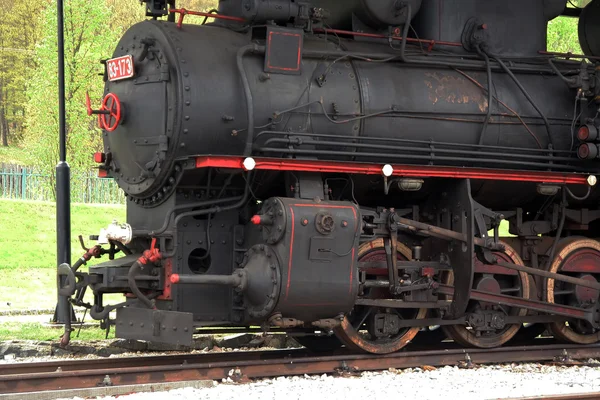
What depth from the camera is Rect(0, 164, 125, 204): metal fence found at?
27.5 m

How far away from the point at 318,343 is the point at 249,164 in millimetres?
3190

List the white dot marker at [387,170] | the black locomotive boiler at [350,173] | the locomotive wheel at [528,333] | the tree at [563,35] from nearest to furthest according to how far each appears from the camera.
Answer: the black locomotive boiler at [350,173] < the white dot marker at [387,170] < the locomotive wheel at [528,333] < the tree at [563,35]

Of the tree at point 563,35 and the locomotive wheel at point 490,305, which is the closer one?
the locomotive wheel at point 490,305

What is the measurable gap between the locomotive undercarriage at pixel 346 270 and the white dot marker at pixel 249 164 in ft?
1.46

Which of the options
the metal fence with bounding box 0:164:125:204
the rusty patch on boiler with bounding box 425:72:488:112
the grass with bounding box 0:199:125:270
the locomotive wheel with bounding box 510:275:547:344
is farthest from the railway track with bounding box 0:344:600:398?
the metal fence with bounding box 0:164:125:204

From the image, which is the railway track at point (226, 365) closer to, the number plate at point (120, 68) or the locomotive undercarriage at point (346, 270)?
the locomotive undercarriage at point (346, 270)

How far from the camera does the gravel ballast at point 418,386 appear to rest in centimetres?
760

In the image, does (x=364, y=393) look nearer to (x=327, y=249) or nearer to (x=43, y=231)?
(x=327, y=249)

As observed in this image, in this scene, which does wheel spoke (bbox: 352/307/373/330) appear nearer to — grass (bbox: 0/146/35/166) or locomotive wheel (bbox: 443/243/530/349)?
locomotive wheel (bbox: 443/243/530/349)

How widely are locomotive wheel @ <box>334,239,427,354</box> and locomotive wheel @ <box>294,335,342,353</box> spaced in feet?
2.47

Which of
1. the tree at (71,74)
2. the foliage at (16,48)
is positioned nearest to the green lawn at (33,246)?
the tree at (71,74)

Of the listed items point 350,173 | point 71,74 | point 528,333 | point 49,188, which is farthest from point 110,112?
point 49,188

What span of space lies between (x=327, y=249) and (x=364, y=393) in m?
1.43

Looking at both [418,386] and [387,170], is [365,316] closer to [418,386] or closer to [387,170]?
[418,386]
